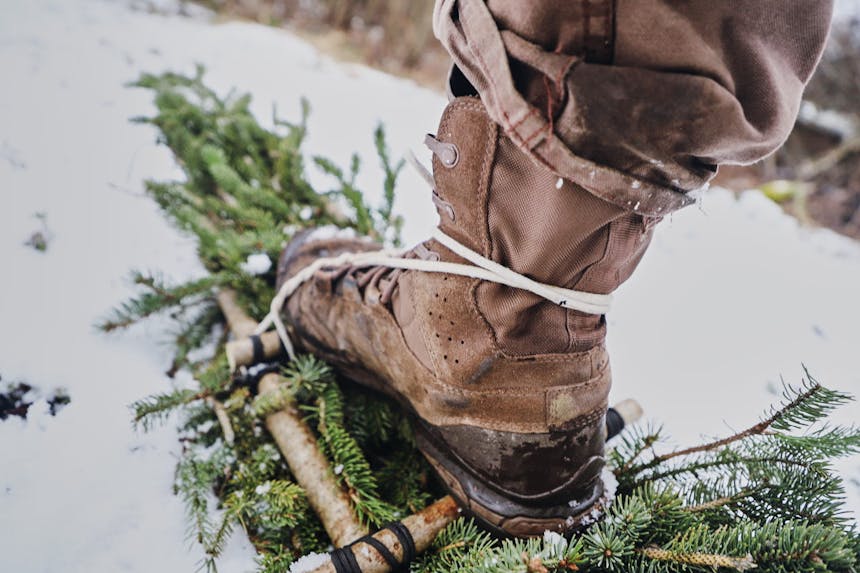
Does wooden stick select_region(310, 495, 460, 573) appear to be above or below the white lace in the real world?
below

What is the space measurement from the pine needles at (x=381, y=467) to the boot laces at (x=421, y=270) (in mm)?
190

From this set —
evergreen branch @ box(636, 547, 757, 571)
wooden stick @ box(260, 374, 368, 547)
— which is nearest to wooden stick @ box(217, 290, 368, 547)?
wooden stick @ box(260, 374, 368, 547)

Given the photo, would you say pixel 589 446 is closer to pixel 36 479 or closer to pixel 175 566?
pixel 175 566

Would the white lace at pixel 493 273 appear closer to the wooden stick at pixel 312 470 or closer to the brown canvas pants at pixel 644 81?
the brown canvas pants at pixel 644 81

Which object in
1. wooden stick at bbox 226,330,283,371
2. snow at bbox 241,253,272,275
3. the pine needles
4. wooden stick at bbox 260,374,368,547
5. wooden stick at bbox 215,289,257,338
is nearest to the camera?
the pine needles

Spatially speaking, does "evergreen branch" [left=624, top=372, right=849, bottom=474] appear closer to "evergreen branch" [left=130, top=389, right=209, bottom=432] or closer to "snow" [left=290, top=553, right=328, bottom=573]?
"snow" [left=290, top=553, right=328, bottom=573]

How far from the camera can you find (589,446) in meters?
0.90

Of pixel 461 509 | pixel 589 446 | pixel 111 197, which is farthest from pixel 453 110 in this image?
pixel 111 197

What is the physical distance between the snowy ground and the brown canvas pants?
1.95 ft

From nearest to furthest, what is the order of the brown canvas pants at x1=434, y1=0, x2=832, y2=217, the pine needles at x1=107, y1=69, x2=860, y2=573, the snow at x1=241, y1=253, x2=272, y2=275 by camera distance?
the brown canvas pants at x1=434, y1=0, x2=832, y2=217
the pine needles at x1=107, y1=69, x2=860, y2=573
the snow at x1=241, y1=253, x2=272, y2=275

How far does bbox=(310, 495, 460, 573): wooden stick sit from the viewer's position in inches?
33.1

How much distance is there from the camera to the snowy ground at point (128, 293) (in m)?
0.97

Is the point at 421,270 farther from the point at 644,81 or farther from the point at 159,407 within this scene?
the point at 159,407

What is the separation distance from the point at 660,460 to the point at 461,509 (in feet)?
1.36
